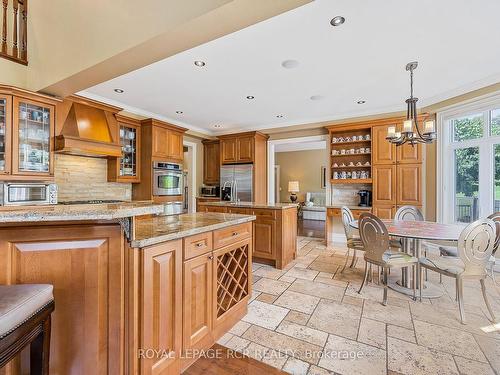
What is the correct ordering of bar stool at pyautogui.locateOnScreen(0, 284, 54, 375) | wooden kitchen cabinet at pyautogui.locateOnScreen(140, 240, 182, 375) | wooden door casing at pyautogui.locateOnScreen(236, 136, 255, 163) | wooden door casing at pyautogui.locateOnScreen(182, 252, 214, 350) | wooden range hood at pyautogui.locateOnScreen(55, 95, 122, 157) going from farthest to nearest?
wooden door casing at pyautogui.locateOnScreen(236, 136, 255, 163)
wooden range hood at pyautogui.locateOnScreen(55, 95, 122, 157)
wooden door casing at pyautogui.locateOnScreen(182, 252, 214, 350)
wooden kitchen cabinet at pyautogui.locateOnScreen(140, 240, 182, 375)
bar stool at pyautogui.locateOnScreen(0, 284, 54, 375)

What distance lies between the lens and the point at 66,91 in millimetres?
2812

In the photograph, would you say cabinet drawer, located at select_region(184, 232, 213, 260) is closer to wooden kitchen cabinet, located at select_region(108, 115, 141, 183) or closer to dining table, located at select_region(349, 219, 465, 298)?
dining table, located at select_region(349, 219, 465, 298)

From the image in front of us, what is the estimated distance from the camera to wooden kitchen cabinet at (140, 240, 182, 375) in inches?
54.3

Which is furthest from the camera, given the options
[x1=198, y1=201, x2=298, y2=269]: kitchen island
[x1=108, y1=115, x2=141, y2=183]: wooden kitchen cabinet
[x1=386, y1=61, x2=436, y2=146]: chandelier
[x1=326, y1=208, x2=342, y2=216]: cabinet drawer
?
[x1=326, y1=208, x2=342, y2=216]: cabinet drawer

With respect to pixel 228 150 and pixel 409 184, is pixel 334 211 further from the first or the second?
pixel 228 150

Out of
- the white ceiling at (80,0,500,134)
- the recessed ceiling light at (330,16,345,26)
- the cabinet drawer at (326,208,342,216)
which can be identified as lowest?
the cabinet drawer at (326,208,342,216)

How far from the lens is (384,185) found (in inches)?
184

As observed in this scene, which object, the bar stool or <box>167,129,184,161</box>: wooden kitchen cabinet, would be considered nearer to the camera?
the bar stool

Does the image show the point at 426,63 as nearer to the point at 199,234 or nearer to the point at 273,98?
the point at 273,98

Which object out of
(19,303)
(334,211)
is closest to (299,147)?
(334,211)

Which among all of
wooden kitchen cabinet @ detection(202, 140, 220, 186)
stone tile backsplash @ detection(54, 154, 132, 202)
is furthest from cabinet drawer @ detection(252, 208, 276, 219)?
wooden kitchen cabinet @ detection(202, 140, 220, 186)

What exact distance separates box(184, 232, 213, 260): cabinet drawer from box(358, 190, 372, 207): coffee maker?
411cm

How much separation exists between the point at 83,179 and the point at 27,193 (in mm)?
954

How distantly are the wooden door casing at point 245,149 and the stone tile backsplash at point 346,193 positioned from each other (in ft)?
6.69
